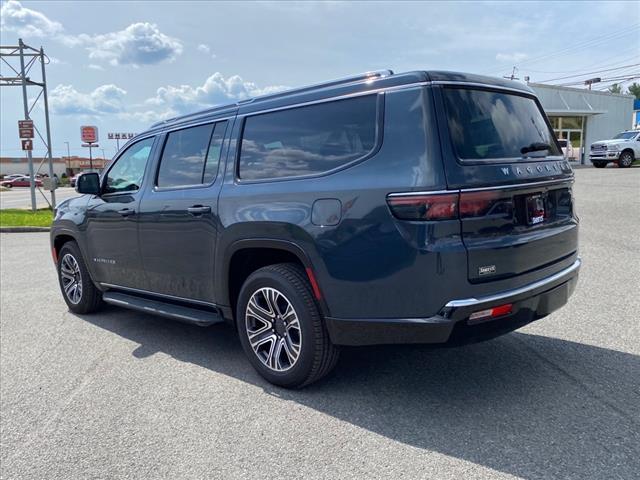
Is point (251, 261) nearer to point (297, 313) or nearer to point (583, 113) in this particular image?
point (297, 313)

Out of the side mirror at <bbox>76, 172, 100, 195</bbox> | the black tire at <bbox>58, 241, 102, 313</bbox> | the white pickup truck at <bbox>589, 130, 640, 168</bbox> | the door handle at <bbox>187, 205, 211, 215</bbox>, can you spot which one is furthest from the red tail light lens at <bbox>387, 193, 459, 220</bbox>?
the white pickup truck at <bbox>589, 130, 640, 168</bbox>

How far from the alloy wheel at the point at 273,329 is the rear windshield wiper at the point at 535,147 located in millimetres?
1823

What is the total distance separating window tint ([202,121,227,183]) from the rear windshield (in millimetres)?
1886

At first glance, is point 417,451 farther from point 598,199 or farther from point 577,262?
point 598,199

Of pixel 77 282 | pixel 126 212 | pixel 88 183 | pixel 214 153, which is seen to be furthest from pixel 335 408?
pixel 77 282

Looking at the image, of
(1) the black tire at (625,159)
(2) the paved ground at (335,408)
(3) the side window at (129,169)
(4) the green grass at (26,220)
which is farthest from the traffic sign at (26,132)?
(1) the black tire at (625,159)

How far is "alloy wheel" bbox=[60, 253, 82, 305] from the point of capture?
19.4 ft

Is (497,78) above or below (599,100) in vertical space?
below

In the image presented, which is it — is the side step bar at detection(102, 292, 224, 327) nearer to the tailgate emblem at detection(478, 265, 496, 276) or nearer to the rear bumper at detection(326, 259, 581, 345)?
the rear bumper at detection(326, 259, 581, 345)

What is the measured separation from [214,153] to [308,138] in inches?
39.7

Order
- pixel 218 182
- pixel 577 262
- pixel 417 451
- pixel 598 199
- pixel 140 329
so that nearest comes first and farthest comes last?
1. pixel 417 451
2. pixel 577 262
3. pixel 218 182
4. pixel 140 329
5. pixel 598 199

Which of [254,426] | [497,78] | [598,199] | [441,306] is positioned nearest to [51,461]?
[254,426]

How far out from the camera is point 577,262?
12.4ft

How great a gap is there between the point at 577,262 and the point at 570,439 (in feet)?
4.52
